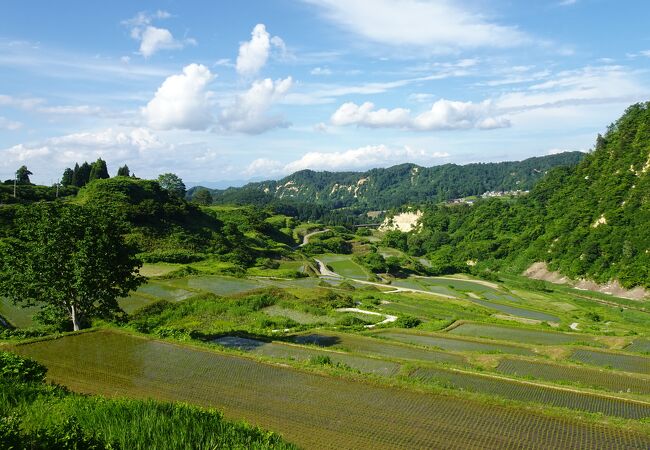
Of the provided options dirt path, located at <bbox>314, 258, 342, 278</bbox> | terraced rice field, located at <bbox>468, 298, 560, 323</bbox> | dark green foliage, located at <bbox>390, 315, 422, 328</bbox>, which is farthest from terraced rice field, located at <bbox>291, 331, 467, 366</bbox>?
dirt path, located at <bbox>314, 258, 342, 278</bbox>

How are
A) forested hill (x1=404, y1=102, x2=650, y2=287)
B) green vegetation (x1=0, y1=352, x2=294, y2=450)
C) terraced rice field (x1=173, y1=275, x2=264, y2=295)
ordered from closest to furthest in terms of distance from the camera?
green vegetation (x1=0, y1=352, x2=294, y2=450)
terraced rice field (x1=173, y1=275, x2=264, y2=295)
forested hill (x1=404, y1=102, x2=650, y2=287)

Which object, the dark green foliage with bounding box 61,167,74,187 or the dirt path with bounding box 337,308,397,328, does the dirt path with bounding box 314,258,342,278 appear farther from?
the dark green foliage with bounding box 61,167,74,187

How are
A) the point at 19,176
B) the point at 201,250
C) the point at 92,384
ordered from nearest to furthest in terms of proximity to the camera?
the point at 92,384 < the point at 201,250 < the point at 19,176

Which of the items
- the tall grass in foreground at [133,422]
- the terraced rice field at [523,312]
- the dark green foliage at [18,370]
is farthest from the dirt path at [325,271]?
the tall grass in foreground at [133,422]

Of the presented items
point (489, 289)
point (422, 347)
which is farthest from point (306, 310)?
point (489, 289)

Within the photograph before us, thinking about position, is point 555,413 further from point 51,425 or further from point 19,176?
point 19,176

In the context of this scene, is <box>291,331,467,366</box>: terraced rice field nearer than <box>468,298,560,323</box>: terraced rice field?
Yes

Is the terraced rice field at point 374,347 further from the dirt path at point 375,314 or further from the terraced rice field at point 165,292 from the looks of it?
the terraced rice field at point 165,292
